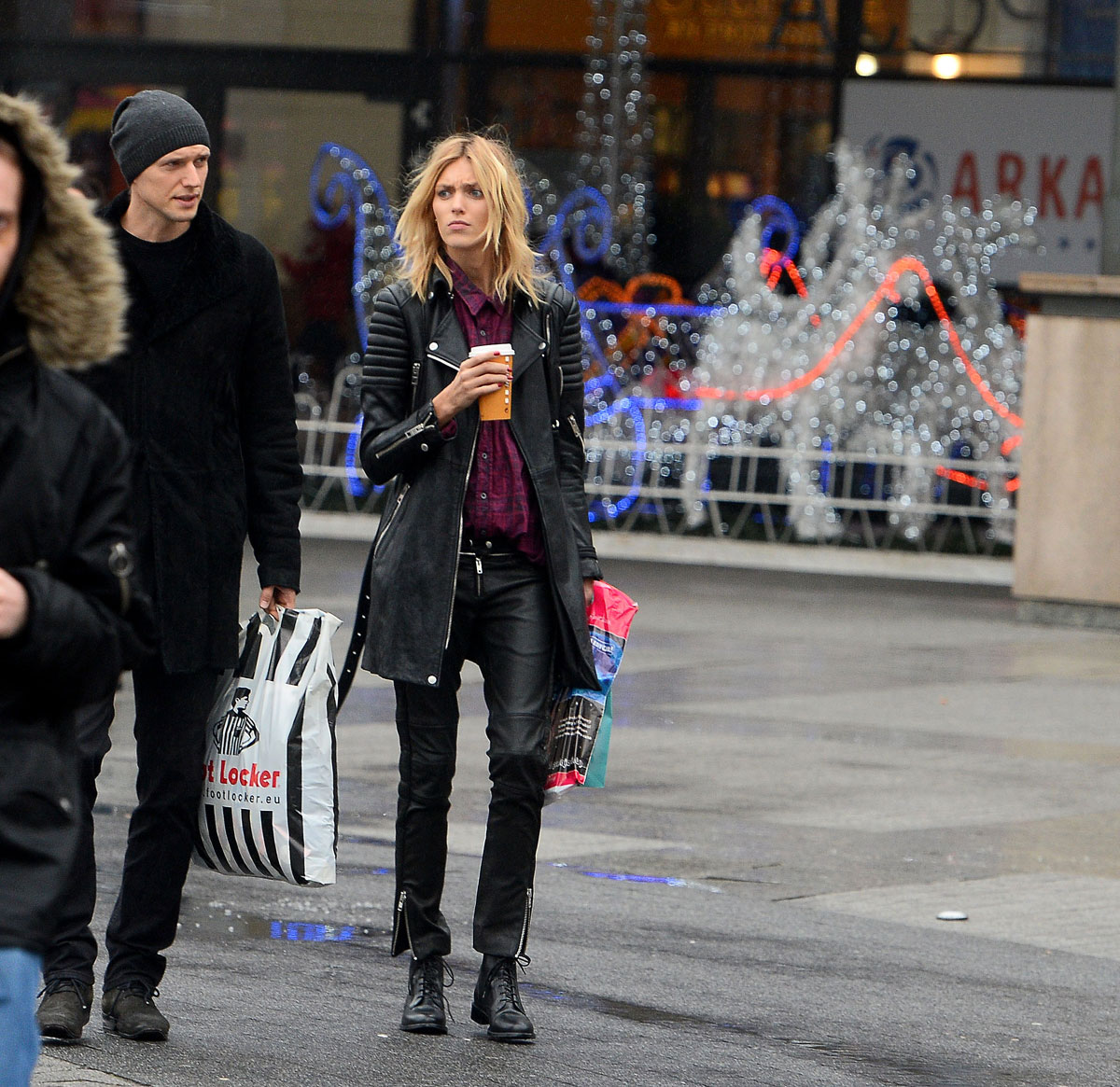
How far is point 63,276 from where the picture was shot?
3031mm

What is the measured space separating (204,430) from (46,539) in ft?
7.58

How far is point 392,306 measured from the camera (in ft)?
18.1

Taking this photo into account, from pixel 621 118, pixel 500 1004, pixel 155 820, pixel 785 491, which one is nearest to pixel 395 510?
pixel 155 820

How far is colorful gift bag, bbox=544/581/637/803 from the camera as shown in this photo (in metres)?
5.52

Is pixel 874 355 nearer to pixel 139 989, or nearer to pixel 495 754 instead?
pixel 495 754

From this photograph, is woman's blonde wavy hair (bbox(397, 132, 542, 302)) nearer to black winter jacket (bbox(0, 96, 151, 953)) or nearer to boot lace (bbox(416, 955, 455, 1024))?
boot lace (bbox(416, 955, 455, 1024))

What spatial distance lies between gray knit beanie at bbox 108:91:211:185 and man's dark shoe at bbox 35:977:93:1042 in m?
1.75

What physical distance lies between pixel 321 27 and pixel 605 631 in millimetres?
17516

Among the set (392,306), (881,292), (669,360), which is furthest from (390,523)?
(669,360)

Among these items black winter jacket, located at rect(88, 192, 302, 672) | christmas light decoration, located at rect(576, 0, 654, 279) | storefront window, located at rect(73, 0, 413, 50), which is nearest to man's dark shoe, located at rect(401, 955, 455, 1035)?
black winter jacket, located at rect(88, 192, 302, 672)

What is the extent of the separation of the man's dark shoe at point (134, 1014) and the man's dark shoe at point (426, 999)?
0.54 metres

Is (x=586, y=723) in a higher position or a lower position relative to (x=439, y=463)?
lower

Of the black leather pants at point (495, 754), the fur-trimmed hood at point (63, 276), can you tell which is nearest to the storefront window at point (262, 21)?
the black leather pants at point (495, 754)

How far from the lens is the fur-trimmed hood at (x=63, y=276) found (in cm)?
298
